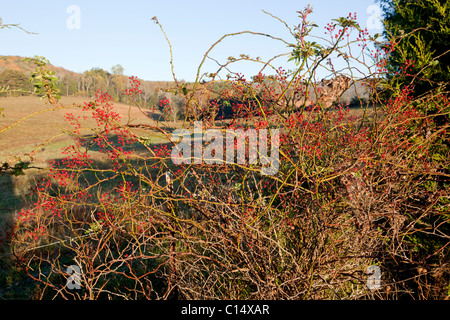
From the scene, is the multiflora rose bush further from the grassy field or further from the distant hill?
the distant hill

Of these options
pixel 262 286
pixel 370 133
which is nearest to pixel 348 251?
pixel 262 286

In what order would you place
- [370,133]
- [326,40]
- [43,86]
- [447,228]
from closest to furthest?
[43,86] → [326,40] → [370,133] → [447,228]

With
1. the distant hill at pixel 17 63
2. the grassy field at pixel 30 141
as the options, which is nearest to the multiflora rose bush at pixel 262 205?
the grassy field at pixel 30 141

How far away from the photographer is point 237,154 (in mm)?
2424

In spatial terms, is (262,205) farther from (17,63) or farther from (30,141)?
(17,63)

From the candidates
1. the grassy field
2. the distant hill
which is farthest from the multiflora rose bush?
the distant hill

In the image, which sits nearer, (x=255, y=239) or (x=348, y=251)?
(x=255, y=239)

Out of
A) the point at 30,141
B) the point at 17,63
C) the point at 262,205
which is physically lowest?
the point at 30,141

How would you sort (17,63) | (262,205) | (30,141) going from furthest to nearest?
(17,63) < (30,141) < (262,205)

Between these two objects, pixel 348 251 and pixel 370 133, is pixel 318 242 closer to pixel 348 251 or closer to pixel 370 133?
pixel 348 251

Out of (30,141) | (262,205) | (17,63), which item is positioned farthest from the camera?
(17,63)

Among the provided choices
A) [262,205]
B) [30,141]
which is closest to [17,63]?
[30,141]
